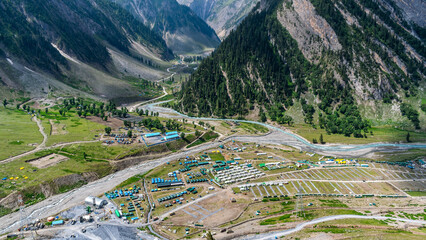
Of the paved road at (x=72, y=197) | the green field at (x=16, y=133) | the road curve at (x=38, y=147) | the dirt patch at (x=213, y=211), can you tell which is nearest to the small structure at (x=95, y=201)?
the paved road at (x=72, y=197)

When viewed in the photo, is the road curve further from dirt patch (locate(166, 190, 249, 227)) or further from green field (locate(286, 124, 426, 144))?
green field (locate(286, 124, 426, 144))

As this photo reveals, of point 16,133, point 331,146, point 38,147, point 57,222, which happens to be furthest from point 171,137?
point 331,146

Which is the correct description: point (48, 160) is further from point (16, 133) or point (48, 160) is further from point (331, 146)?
point (331, 146)

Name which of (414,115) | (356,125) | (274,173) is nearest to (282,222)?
(274,173)

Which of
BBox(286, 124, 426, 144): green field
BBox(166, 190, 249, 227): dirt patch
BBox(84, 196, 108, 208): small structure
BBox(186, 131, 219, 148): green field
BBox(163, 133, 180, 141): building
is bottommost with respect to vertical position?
BBox(166, 190, 249, 227): dirt patch

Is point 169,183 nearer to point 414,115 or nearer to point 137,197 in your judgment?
point 137,197

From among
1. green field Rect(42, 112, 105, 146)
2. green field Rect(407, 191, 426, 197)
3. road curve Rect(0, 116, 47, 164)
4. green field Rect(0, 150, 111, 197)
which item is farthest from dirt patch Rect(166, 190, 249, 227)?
green field Rect(42, 112, 105, 146)
